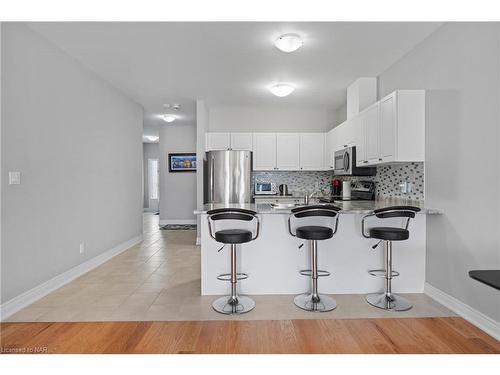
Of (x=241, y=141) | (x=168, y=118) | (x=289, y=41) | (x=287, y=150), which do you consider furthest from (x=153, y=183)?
(x=289, y=41)

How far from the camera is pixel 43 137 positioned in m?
3.25

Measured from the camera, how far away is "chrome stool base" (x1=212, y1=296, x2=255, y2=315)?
274 centimetres

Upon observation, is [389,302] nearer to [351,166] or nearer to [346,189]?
[351,166]

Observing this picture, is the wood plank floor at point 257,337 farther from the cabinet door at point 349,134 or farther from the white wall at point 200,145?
the white wall at point 200,145

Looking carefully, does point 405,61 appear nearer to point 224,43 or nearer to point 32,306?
point 224,43

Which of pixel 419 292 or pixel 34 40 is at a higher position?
pixel 34 40

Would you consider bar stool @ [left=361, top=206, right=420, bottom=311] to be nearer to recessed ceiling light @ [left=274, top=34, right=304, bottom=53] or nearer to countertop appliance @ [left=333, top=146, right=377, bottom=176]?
countertop appliance @ [left=333, top=146, right=377, bottom=176]

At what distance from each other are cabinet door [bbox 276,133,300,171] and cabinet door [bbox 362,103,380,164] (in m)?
1.98

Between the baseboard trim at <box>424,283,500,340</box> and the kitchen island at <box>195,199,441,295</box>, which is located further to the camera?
the kitchen island at <box>195,199,441,295</box>

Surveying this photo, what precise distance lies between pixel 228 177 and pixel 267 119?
5.58 ft

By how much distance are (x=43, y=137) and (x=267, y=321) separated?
2.91 meters

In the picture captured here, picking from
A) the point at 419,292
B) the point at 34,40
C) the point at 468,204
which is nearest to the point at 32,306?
the point at 34,40

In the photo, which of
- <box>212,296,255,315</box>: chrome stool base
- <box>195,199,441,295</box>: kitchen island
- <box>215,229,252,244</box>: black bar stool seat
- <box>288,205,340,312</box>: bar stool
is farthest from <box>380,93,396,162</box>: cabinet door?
<box>212,296,255,315</box>: chrome stool base

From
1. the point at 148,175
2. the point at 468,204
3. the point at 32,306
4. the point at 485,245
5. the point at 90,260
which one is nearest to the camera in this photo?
the point at 485,245
